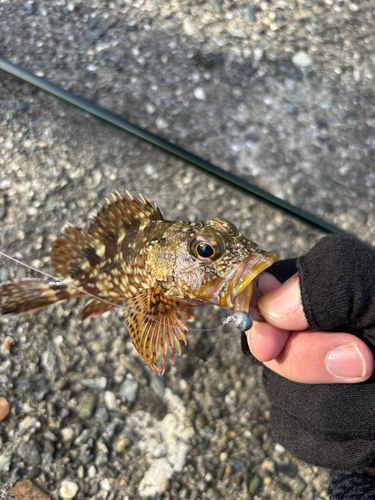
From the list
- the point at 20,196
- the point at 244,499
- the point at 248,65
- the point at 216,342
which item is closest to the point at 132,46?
the point at 248,65

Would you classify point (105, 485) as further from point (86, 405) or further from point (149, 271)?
point (149, 271)

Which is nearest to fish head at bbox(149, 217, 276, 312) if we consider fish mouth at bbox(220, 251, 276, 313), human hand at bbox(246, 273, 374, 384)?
fish mouth at bbox(220, 251, 276, 313)

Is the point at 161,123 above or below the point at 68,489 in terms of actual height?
above

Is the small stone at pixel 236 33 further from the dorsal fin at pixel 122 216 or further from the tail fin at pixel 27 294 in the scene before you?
the tail fin at pixel 27 294

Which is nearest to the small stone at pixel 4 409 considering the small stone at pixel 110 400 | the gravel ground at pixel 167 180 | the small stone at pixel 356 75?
the gravel ground at pixel 167 180

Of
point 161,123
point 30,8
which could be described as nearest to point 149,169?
point 161,123
